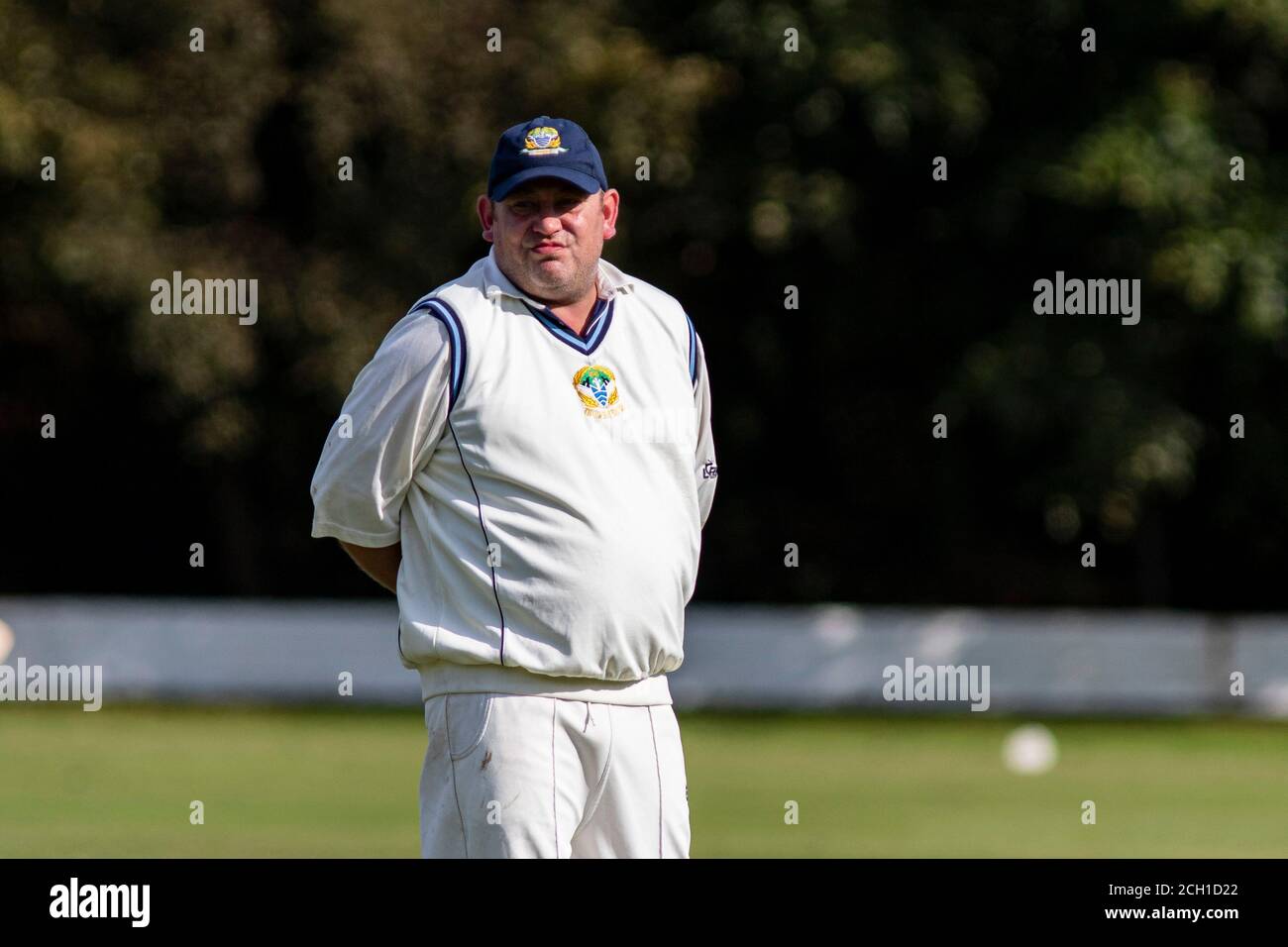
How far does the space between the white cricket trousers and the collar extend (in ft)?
3.20

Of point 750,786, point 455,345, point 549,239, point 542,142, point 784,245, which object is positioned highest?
point 784,245

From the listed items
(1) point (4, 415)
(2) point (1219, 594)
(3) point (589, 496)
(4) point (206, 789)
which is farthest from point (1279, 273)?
(3) point (589, 496)

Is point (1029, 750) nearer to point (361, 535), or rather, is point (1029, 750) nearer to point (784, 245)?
point (784, 245)

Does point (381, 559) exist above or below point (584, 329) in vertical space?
below

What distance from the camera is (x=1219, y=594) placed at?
2031 centimetres

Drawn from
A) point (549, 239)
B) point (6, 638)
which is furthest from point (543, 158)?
point (6, 638)

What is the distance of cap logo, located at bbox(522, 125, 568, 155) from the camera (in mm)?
4969

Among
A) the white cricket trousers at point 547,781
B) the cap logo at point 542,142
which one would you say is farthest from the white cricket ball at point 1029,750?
the cap logo at point 542,142

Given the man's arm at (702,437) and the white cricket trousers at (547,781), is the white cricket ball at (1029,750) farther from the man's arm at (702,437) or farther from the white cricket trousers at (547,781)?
the white cricket trousers at (547,781)

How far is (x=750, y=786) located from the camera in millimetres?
12398

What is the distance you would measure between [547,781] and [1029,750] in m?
10.5

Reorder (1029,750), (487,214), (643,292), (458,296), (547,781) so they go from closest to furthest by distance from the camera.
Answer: (547,781), (458,296), (487,214), (643,292), (1029,750)
